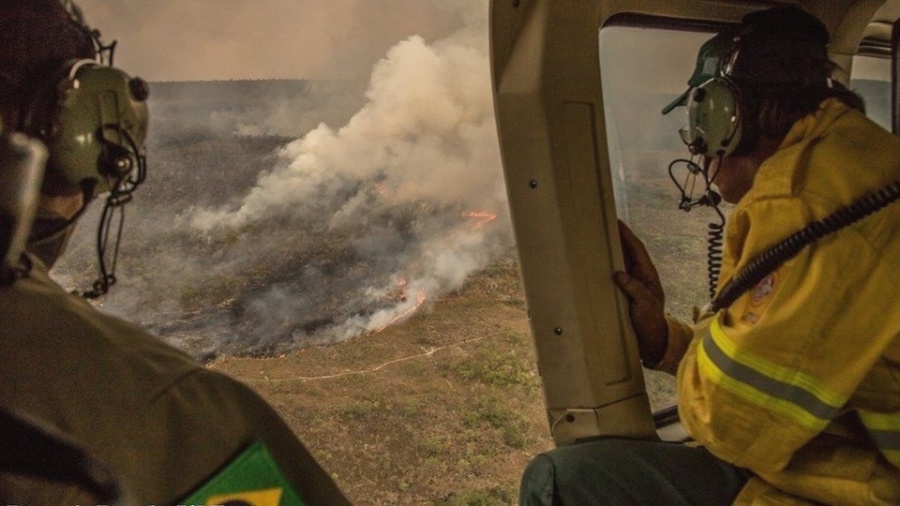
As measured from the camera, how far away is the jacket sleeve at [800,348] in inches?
53.4

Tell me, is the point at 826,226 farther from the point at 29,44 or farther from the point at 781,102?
the point at 29,44

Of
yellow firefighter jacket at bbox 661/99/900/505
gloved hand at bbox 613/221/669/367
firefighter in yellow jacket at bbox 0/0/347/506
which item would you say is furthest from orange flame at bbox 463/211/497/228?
firefighter in yellow jacket at bbox 0/0/347/506

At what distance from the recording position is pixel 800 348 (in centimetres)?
Answer: 137

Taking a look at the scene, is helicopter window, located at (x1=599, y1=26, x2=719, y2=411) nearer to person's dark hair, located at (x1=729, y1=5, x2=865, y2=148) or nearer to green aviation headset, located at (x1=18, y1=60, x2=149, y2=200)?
person's dark hair, located at (x1=729, y1=5, x2=865, y2=148)

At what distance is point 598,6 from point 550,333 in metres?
0.98

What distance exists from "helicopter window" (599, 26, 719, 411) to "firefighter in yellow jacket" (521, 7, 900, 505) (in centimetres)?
50

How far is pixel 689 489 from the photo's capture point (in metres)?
1.85

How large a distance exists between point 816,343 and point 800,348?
0.03 metres

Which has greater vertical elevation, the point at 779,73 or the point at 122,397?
the point at 779,73

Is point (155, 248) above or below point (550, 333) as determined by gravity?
above

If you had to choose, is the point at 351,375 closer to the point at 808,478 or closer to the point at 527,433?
the point at 527,433

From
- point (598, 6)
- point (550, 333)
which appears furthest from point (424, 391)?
point (598, 6)

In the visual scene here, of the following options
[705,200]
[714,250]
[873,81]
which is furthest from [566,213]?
[873,81]

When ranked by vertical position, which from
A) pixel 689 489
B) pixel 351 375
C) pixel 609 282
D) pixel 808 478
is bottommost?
pixel 351 375
